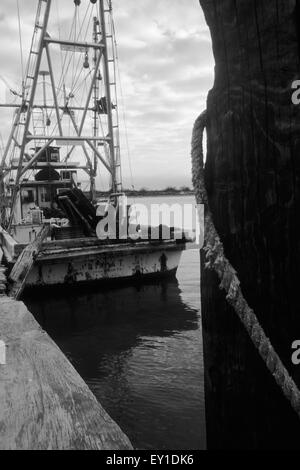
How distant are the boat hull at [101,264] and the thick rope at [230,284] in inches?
407

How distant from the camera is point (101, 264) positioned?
1257cm

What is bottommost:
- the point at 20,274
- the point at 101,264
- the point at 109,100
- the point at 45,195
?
the point at 101,264

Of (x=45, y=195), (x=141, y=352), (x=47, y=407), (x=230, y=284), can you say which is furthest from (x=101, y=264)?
(x=230, y=284)

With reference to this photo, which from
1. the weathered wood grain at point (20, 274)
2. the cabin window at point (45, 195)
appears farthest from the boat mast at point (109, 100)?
the cabin window at point (45, 195)

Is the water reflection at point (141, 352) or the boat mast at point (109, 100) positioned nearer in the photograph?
the water reflection at point (141, 352)

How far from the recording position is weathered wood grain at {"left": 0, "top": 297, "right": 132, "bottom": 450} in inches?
68.7

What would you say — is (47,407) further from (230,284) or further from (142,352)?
(142,352)

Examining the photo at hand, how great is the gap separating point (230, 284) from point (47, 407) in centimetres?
120

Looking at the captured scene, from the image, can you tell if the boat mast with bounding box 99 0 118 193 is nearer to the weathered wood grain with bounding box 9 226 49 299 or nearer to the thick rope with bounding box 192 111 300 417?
the weathered wood grain with bounding box 9 226 49 299

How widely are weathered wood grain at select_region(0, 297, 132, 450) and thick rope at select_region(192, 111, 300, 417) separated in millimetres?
718

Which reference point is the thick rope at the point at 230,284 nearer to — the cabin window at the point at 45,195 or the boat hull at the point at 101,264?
the boat hull at the point at 101,264

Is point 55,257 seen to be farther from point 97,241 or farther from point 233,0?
point 233,0

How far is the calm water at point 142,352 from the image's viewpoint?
5844 mm

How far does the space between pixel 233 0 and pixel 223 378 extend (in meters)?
1.43
